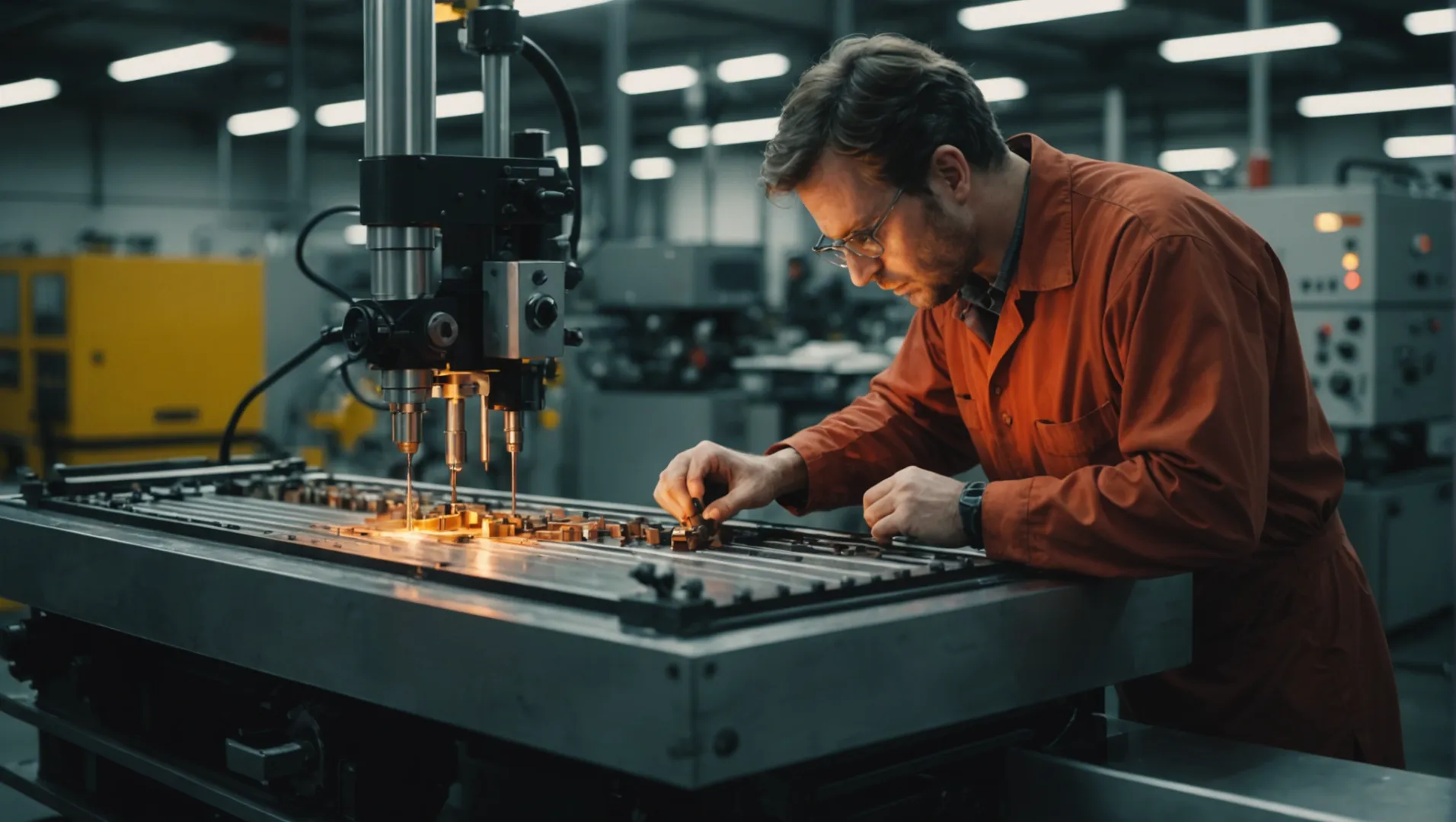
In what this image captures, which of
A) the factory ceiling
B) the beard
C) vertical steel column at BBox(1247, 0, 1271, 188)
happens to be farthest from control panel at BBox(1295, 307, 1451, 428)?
the factory ceiling

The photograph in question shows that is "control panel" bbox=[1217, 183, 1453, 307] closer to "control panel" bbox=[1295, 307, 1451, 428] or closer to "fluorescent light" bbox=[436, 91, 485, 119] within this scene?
"control panel" bbox=[1295, 307, 1451, 428]

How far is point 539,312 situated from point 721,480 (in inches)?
11.2

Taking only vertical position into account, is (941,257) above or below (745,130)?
below

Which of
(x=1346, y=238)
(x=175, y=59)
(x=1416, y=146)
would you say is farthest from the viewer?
(x=1416, y=146)

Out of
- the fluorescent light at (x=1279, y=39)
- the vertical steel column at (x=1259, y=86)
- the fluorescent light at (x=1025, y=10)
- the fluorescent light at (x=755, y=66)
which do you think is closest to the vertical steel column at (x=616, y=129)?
the fluorescent light at (x=1025, y=10)

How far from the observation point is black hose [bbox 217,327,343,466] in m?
1.47

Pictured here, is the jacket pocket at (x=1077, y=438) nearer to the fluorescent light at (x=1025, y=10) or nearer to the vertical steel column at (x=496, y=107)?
the vertical steel column at (x=496, y=107)

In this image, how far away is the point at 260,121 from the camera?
12445 mm

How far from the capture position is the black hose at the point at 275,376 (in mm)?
1474

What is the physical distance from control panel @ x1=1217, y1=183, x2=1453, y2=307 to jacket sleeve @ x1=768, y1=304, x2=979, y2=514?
8.28 ft

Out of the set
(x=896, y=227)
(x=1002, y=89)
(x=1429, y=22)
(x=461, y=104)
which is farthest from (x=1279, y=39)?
(x=896, y=227)

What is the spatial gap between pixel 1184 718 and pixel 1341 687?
157mm

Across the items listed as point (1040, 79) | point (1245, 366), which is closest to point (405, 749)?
point (1245, 366)

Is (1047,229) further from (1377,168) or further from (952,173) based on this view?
(1377,168)
